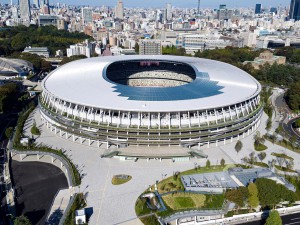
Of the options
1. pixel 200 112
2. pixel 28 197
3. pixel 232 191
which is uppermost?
pixel 200 112

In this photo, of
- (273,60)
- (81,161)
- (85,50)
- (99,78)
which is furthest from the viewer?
(85,50)

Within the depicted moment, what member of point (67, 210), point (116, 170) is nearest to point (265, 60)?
point (116, 170)

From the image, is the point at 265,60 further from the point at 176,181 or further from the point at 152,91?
the point at 176,181

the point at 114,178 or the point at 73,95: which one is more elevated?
the point at 73,95

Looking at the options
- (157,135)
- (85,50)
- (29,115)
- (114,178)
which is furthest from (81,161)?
(85,50)

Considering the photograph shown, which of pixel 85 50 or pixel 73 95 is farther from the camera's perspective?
pixel 85 50

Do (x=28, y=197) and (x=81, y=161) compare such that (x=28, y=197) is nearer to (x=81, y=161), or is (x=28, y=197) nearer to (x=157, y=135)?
(x=81, y=161)
